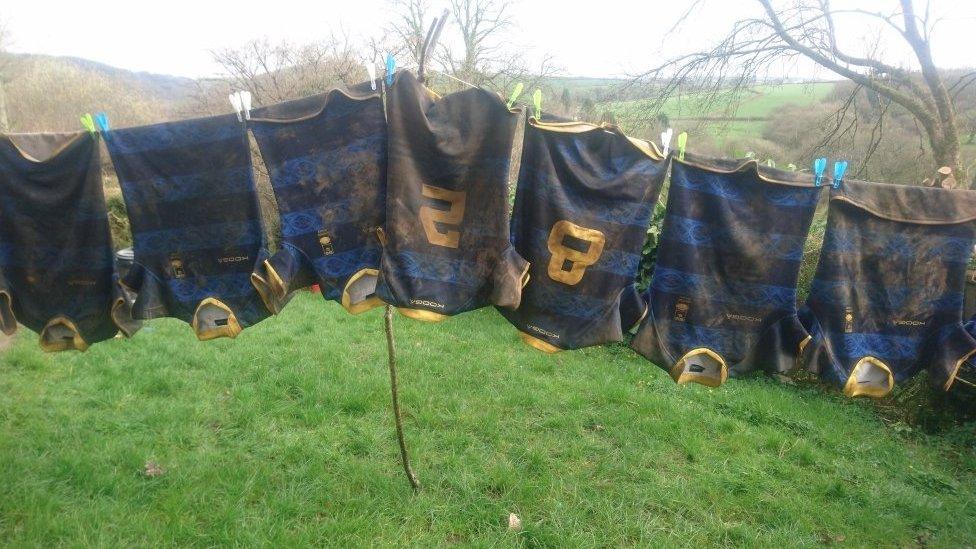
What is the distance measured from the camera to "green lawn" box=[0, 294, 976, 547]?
2.68 meters

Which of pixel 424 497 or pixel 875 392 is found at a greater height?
pixel 875 392

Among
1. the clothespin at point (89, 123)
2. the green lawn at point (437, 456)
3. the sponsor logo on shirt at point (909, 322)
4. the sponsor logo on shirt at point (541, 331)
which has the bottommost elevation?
the green lawn at point (437, 456)


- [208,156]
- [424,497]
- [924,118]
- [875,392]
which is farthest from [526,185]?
[924,118]

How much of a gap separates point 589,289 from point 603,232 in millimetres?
209

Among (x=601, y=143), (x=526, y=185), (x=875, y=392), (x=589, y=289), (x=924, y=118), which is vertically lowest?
(x=875, y=392)

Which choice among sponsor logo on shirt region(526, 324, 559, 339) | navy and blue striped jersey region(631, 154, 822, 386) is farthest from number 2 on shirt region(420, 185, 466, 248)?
navy and blue striped jersey region(631, 154, 822, 386)

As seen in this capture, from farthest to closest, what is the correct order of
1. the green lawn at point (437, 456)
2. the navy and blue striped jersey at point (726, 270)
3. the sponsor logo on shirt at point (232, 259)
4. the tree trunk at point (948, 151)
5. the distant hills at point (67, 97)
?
the distant hills at point (67, 97) < the tree trunk at point (948, 151) < the green lawn at point (437, 456) < the sponsor logo on shirt at point (232, 259) < the navy and blue striped jersey at point (726, 270)

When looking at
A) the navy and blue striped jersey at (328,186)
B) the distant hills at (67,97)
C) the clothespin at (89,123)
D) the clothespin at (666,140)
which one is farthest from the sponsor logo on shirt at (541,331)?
the distant hills at (67,97)

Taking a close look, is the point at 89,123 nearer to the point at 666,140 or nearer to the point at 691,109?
the point at 666,140

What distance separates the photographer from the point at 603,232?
1851 millimetres

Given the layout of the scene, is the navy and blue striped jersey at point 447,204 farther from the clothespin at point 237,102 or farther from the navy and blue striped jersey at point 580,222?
the clothespin at point 237,102

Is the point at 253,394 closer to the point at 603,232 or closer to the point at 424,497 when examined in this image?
the point at 424,497

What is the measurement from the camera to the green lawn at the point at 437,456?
2.68 meters

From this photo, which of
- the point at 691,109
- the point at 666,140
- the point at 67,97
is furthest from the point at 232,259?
the point at 67,97
